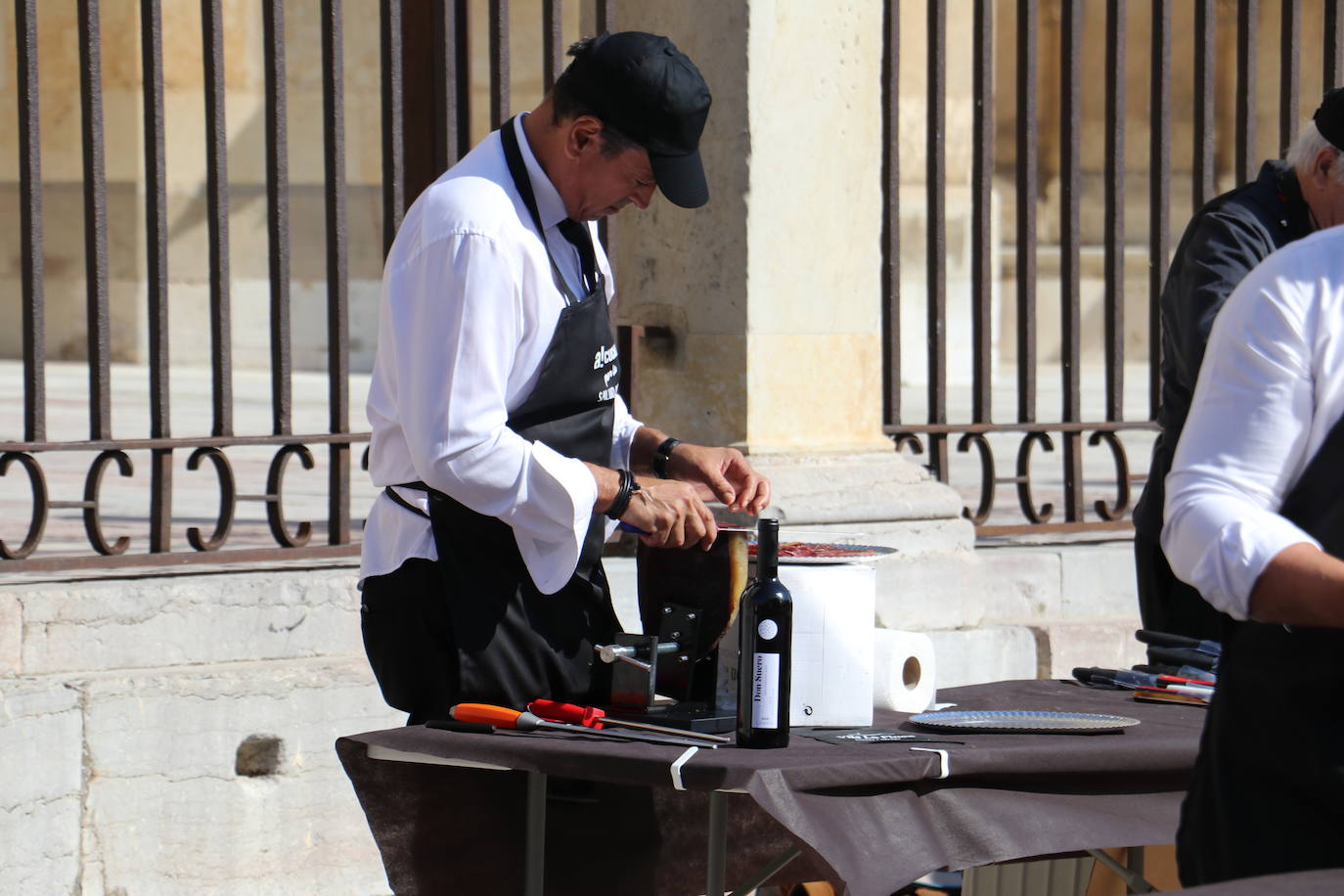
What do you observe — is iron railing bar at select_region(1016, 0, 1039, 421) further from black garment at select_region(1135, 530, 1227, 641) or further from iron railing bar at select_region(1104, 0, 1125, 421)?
black garment at select_region(1135, 530, 1227, 641)

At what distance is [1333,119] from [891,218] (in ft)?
8.87

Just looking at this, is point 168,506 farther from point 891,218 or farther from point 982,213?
point 982,213

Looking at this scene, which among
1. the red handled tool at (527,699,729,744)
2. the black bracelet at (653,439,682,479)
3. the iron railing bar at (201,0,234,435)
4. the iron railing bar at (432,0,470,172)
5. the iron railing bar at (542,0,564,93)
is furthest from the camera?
the iron railing bar at (542,0,564,93)

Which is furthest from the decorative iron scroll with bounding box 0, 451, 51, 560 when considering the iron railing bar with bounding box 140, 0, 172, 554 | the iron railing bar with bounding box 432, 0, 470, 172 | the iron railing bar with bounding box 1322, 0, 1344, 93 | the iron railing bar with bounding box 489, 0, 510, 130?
the iron railing bar with bounding box 1322, 0, 1344, 93

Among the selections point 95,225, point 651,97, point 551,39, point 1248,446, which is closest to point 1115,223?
point 551,39

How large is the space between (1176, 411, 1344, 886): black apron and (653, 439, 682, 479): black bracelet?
115 cm

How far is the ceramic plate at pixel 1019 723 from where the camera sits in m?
2.66

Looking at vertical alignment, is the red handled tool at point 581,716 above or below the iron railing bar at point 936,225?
below

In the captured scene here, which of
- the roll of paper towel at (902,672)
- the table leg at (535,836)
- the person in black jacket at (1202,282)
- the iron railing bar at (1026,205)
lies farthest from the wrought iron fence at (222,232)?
the roll of paper towel at (902,672)

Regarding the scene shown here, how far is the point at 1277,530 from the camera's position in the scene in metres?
1.92

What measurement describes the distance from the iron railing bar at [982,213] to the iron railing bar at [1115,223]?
37cm

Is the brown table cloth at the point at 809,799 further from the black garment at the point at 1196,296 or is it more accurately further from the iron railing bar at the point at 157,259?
the iron railing bar at the point at 157,259

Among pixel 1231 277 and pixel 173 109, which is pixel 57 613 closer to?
pixel 1231 277

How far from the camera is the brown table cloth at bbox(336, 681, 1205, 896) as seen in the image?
238cm
